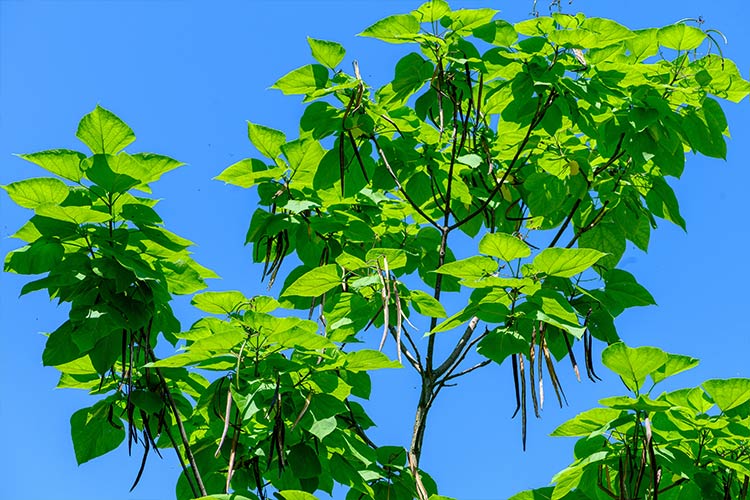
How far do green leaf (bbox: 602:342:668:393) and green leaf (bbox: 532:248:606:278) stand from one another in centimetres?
25

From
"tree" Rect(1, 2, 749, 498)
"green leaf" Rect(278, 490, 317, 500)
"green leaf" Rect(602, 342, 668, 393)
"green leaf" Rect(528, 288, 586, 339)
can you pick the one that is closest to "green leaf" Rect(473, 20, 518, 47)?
"tree" Rect(1, 2, 749, 498)

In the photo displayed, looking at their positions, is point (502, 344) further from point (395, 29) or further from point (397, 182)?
point (395, 29)

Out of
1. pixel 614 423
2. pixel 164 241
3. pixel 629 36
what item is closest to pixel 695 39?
pixel 629 36

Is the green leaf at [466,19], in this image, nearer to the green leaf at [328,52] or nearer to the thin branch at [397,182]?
the green leaf at [328,52]

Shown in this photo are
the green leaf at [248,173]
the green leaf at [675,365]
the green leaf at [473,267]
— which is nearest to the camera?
the green leaf at [675,365]

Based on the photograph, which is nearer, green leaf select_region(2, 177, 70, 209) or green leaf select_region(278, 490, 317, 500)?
green leaf select_region(278, 490, 317, 500)

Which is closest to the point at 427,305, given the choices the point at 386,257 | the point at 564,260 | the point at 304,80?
the point at 386,257

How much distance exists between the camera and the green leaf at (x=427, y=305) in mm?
2797

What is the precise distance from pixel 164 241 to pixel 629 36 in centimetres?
175

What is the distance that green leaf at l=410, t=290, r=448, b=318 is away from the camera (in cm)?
280

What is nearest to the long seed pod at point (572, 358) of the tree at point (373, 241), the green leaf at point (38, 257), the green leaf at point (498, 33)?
the tree at point (373, 241)

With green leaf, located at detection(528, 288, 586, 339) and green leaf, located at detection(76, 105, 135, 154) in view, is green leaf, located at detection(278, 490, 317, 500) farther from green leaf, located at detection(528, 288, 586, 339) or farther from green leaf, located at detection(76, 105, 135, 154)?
green leaf, located at detection(76, 105, 135, 154)

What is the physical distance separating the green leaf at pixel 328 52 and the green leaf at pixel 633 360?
4.78 feet

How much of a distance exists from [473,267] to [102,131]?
3.86 feet
